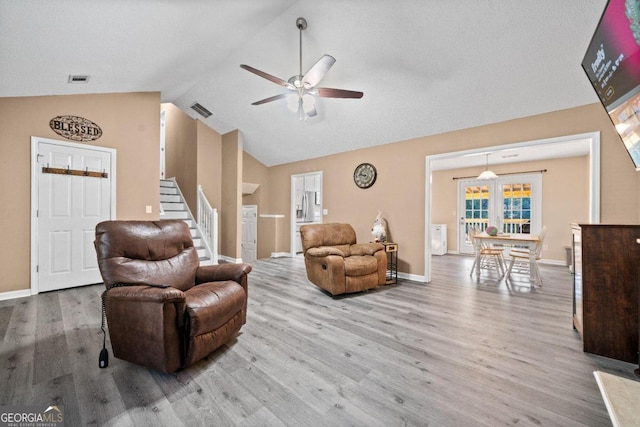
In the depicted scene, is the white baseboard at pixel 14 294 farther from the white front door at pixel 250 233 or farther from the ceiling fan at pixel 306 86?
the ceiling fan at pixel 306 86

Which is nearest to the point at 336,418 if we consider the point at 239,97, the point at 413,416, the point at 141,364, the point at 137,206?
the point at 413,416

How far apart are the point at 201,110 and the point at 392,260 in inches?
198

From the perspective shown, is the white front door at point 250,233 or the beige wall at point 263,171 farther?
the white front door at point 250,233

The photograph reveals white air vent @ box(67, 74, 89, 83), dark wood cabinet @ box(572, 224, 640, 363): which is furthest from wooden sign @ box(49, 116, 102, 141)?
dark wood cabinet @ box(572, 224, 640, 363)

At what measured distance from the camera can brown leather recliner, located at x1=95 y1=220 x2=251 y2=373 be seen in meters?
1.73

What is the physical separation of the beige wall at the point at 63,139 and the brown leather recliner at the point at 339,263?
9.90 feet

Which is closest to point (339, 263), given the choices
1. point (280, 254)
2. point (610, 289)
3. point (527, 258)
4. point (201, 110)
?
point (610, 289)

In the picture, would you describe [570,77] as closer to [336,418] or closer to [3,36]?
[336,418]

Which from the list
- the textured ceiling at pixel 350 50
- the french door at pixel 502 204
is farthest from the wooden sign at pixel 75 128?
the french door at pixel 502 204

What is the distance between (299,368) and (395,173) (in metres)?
3.69

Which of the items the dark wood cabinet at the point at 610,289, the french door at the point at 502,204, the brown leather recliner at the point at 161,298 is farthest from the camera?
the french door at the point at 502,204

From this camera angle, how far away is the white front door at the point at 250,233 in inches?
268

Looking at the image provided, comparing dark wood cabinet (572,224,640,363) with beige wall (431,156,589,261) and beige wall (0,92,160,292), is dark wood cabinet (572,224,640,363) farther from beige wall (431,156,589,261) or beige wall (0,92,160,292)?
beige wall (0,92,160,292)

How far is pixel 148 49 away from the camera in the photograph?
310 cm
